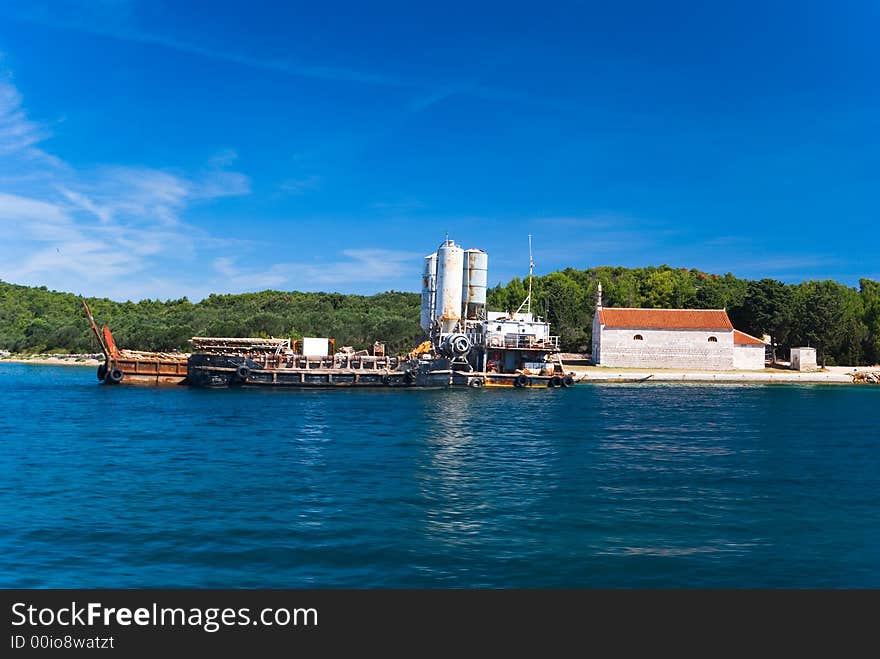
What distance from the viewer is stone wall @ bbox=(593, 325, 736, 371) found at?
8225 cm

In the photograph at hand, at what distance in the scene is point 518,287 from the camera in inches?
4363

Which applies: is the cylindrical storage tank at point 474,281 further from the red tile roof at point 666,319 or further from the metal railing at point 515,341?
the red tile roof at point 666,319

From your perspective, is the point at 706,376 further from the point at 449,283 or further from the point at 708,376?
the point at 449,283

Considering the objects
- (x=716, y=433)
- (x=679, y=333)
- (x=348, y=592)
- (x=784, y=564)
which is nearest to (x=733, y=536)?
(x=784, y=564)

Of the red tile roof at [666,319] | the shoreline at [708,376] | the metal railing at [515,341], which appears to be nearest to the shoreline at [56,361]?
the metal railing at [515,341]

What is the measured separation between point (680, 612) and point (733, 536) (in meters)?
5.50

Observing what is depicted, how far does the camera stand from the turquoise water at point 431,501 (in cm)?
1421

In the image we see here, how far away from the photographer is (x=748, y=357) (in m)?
84.2

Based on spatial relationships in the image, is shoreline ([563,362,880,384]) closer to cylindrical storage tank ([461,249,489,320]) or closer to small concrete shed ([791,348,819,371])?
small concrete shed ([791,348,819,371])

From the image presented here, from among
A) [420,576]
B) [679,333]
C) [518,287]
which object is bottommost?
[420,576]

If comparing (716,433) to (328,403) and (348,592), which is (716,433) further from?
(348,592)

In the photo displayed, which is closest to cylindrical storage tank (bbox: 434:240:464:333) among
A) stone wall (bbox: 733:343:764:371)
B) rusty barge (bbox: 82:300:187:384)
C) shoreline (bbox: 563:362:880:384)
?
shoreline (bbox: 563:362:880:384)

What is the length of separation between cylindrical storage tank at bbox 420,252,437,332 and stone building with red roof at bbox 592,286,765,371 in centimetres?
2409

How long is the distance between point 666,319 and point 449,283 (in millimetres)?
30582
